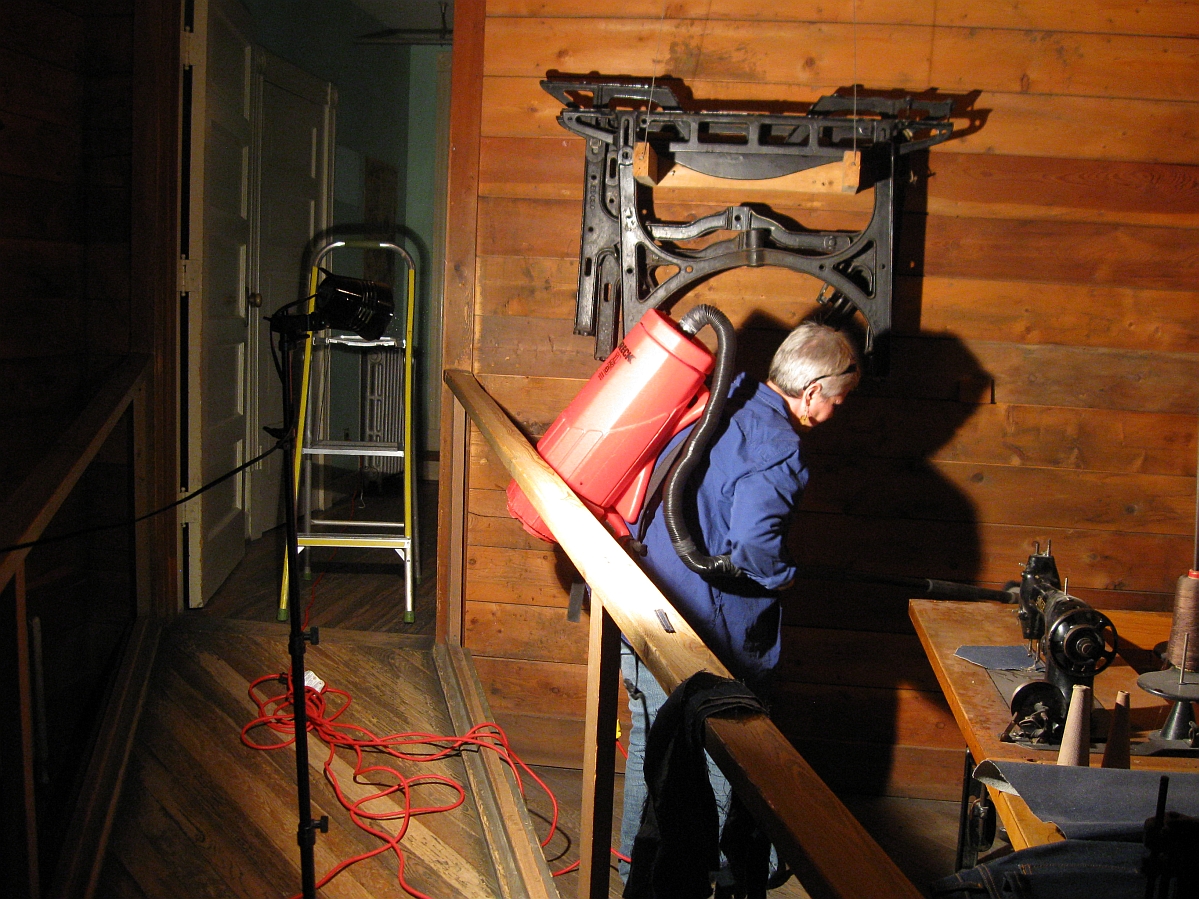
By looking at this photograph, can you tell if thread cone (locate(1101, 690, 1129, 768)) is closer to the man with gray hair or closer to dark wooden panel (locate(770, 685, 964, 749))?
the man with gray hair

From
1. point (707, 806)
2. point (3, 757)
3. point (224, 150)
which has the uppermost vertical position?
point (224, 150)

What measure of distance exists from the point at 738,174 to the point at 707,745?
1.96 metres

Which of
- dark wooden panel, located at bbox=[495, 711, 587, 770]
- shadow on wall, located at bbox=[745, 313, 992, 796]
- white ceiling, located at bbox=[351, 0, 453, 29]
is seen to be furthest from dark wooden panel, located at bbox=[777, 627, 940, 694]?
white ceiling, located at bbox=[351, 0, 453, 29]

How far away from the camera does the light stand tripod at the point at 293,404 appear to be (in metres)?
1.76

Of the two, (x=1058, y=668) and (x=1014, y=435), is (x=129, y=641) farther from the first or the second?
(x=1014, y=435)

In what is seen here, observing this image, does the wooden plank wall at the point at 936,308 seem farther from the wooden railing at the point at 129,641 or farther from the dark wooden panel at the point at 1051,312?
the wooden railing at the point at 129,641

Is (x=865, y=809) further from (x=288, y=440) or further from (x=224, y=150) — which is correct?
(x=224, y=150)

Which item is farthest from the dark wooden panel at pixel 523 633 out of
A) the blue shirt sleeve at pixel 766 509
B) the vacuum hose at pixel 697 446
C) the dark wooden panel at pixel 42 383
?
the dark wooden panel at pixel 42 383

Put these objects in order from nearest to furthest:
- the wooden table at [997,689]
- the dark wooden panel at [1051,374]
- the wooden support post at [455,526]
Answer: the wooden table at [997,689]
the dark wooden panel at [1051,374]
the wooden support post at [455,526]

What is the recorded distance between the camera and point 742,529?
202 centimetres

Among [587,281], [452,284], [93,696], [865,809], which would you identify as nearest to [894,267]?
[587,281]

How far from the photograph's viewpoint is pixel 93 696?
2746mm

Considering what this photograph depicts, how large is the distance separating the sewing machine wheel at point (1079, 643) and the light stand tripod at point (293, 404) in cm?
141

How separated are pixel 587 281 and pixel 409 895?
5.42 feet
